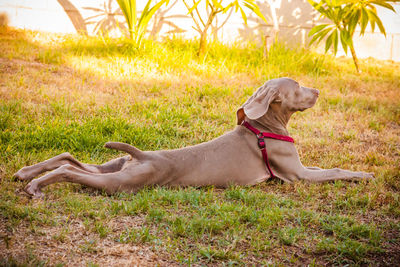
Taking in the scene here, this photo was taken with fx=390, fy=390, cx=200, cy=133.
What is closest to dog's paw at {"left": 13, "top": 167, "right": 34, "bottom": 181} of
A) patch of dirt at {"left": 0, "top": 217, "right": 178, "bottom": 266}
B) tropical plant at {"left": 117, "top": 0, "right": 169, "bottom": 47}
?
patch of dirt at {"left": 0, "top": 217, "right": 178, "bottom": 266}

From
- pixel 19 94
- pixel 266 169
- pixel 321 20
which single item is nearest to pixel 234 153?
pixel 266 169

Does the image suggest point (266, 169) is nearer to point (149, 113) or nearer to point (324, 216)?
point (324, 216)

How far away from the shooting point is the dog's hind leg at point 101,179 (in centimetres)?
286

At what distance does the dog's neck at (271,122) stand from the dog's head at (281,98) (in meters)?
0.04

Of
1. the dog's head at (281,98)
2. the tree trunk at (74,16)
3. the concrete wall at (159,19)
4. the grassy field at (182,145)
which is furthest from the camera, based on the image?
the tree trunk at (74,16)

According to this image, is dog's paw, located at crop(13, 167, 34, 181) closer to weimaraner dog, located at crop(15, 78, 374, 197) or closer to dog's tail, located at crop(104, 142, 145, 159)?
weimaraner dog, located at crop(15, 78, 374, 197)

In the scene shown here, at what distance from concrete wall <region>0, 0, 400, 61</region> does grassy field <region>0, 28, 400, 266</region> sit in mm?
505

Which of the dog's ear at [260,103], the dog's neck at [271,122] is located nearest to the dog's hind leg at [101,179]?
the dog's ear at [260,103]

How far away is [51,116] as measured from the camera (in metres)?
4.70

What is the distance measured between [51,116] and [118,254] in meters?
2.93

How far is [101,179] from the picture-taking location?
2.99 metres

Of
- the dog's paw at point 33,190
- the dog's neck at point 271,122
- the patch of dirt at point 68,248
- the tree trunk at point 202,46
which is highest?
the tree trunk at point 202,46

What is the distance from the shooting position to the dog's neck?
3568 mm

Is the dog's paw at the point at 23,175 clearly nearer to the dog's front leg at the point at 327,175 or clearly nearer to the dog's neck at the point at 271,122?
the dog's neck at the point at 271,122
